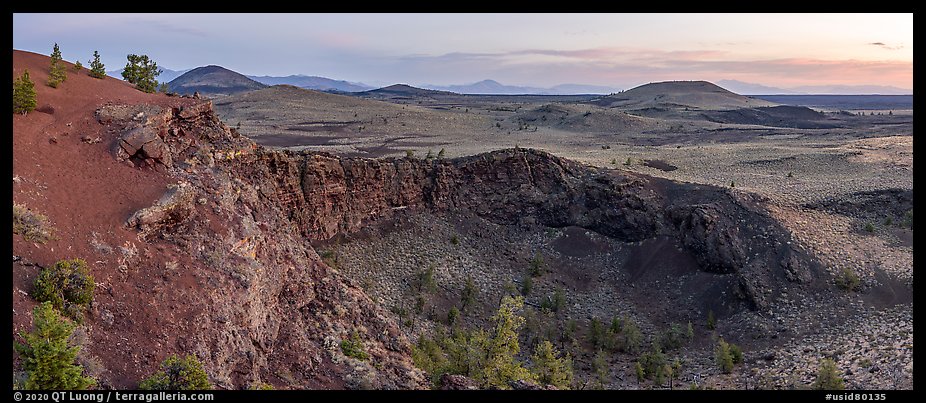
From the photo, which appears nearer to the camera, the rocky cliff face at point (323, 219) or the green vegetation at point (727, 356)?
the rocky cliff face at point (323, 219)

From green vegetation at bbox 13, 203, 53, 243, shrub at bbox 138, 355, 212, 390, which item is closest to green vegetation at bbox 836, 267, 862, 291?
shrub at bbox 138, 355, 212, 390

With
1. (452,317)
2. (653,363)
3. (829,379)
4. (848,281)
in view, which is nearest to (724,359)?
(653,363)

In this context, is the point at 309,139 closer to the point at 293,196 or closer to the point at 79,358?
the point at 293,196

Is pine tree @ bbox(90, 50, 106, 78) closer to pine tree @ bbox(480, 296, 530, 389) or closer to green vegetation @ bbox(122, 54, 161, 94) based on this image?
green vegetation @ bbox(122, 54, 161, 94)

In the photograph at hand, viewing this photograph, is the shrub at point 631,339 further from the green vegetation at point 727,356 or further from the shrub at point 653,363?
the green vegetation at point 727,356

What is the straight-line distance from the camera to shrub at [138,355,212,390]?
1023 centimetres

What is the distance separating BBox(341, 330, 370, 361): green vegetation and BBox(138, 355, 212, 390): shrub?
5.17 m

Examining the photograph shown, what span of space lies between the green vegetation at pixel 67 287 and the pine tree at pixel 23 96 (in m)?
6.70

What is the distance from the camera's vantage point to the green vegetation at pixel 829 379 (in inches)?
616

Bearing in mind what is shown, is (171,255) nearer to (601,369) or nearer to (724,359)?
(601,369)

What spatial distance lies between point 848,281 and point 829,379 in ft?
31.8

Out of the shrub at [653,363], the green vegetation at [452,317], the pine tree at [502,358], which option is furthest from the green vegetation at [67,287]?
the shrub at [653,363]

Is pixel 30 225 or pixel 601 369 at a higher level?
pixel 30 225

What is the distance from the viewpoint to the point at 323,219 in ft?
91.5
